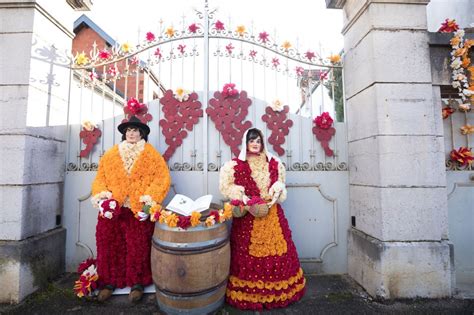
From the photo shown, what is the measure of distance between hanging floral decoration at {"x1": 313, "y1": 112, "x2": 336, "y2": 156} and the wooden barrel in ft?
6.10

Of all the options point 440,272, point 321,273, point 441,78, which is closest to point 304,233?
point 321,273

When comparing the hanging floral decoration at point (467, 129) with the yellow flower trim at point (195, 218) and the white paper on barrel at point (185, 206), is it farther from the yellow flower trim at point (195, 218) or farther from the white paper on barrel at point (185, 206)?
the yellow flower trim at point (195, 218)

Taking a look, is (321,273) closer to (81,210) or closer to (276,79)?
(276,79)

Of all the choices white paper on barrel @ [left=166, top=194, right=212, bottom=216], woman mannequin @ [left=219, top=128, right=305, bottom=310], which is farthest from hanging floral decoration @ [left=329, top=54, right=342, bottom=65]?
white paper on barrel @ [left=166, top=194, right=212, bottom=216]

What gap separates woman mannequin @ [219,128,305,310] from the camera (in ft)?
8.13

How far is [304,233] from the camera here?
10.8 feet

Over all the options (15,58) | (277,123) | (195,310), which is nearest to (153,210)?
(195,310)

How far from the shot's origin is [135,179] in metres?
2.69

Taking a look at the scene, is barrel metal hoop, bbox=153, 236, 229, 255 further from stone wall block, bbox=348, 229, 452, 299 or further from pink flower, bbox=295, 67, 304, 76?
pink flower, bbox=295, 67, 304, 76

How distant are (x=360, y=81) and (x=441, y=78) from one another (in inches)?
33.6

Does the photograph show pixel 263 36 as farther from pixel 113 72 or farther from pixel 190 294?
pixel 190 294

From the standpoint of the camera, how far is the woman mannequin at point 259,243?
2.48m

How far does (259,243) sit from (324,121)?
181 centimetres

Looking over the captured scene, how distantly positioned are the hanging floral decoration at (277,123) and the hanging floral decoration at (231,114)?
0.27 meters
